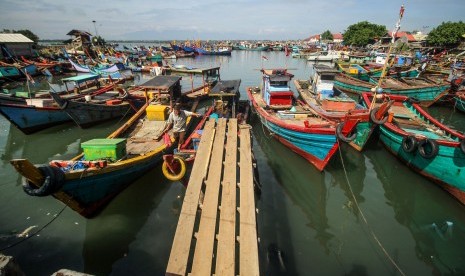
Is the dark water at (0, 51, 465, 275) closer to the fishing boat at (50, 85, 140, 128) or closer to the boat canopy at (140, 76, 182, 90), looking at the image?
the fishing boat at (50, 85, 140, 128)

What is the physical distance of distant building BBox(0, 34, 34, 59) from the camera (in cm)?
3550

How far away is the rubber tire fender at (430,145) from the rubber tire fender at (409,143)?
0.20m

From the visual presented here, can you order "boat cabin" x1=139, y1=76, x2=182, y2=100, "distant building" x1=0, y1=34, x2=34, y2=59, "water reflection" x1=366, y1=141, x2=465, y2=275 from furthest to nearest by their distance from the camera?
"distant building" x1=0, y1=34, x2=34, y2=59
"boat cabin" x1=139, y1=76, x2=182, y2=100
"water reflection" x1=366, y1=141, x2=465, y2=275

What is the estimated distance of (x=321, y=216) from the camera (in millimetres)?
8305

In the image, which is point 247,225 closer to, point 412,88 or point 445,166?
point 445,166

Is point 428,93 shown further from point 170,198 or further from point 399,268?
point 170,198

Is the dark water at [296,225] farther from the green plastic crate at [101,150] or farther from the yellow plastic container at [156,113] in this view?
the yellow plastic container at [156,113]

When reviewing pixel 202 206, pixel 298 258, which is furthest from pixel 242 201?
pixel 298 258

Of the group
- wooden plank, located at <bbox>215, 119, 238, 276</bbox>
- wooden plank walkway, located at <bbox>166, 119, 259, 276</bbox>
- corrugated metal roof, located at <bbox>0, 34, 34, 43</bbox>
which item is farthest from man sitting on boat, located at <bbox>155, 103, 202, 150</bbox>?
corrugated metal roof, located at <bbox>0, 34, 34, 43</bbox>

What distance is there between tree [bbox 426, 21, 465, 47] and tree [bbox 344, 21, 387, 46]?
14161mm

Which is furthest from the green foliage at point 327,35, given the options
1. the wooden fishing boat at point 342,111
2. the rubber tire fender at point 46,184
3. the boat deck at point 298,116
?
the rubber tire fender at point 46,184

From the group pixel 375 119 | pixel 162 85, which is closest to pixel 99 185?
pixel 162 85

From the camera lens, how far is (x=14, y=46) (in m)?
38.0

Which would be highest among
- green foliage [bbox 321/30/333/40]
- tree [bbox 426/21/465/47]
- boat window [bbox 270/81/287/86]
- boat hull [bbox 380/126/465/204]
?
green foliage [bbox 321/30/333/40]
